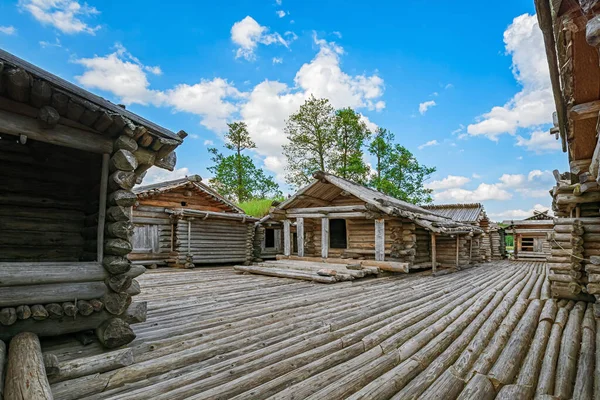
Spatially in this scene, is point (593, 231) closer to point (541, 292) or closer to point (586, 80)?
point (541, 292)

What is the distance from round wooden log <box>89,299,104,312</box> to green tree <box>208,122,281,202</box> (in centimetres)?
2273

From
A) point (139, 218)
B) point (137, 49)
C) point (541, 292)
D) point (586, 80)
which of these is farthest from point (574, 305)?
point (137, 49)

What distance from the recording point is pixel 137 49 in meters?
18.8

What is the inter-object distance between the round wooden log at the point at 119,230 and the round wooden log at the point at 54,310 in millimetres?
964

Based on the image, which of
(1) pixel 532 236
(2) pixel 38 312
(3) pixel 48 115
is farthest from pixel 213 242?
(1) pixel 532 236

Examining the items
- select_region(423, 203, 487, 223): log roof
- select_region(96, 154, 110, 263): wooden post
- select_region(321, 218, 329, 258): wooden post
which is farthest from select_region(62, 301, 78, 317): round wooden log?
select_region(423, 203, 487, 223): log roof

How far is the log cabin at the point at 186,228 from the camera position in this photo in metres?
13.9

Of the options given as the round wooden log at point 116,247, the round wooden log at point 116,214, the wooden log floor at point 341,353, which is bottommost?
the wooden log floor at point 341,353

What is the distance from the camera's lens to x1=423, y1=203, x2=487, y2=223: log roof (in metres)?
24.3

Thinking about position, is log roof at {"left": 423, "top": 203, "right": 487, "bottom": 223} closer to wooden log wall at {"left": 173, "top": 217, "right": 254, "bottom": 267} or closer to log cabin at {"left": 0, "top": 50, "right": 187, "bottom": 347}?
wooden log wall at {"left": 173, "top": 217, "right": 254, "bottom": 267}

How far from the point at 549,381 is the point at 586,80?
3.25 m

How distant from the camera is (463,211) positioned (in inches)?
1022

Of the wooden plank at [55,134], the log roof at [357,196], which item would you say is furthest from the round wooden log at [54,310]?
the log roof at [357,196]

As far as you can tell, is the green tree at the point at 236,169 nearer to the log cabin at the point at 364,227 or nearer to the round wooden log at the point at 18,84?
the log cabin at the point at 364,227
